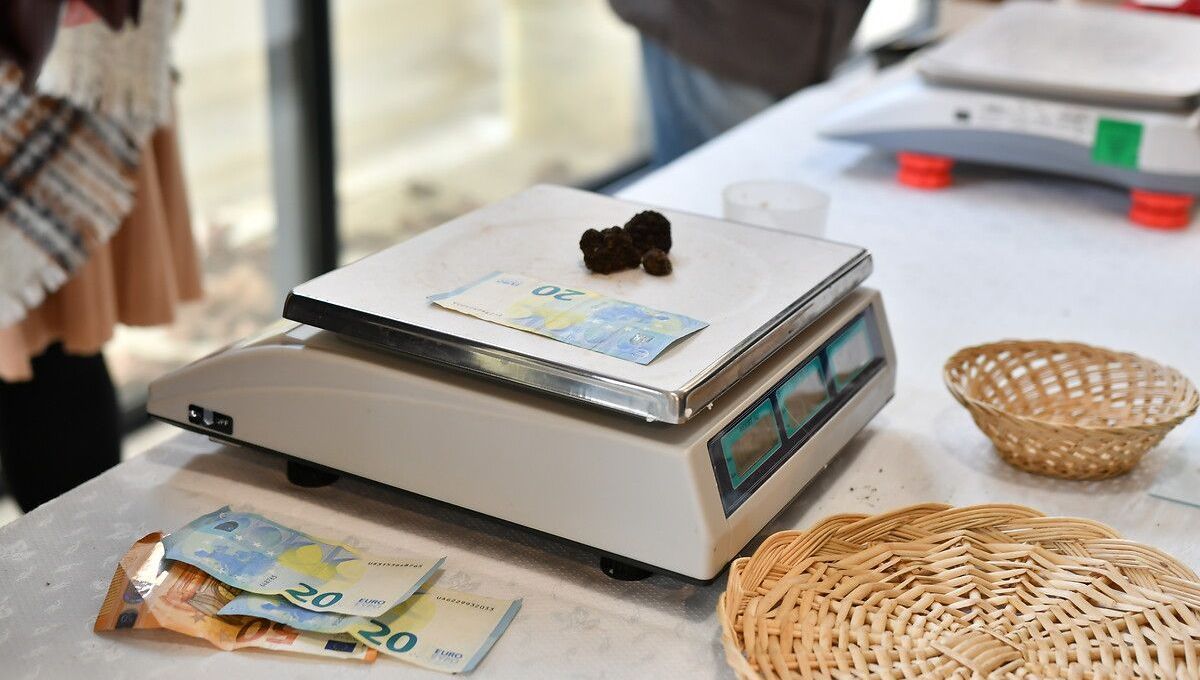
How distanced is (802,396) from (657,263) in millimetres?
147

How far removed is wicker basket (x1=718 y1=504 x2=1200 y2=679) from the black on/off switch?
407 mm

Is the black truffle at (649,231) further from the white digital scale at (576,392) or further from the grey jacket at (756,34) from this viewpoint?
the grey jacket at (756,34)

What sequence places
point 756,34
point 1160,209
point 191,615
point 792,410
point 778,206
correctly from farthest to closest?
1. point 756,34
2. point 1160,209
3. point 778,206
4. point 792,410
5. point 191,615

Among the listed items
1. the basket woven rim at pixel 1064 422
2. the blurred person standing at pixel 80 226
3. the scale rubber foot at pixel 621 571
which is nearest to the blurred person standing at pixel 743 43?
the blurred person standing at pixel 80 226

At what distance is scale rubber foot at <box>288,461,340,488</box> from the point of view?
3.01ft

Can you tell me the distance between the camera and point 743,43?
2.14 metres

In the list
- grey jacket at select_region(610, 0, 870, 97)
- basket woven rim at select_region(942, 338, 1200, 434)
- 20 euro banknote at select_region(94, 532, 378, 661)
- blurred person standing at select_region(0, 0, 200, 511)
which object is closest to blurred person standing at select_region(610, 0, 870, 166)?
grey jacket at select_region(610, 0, 870, 97)

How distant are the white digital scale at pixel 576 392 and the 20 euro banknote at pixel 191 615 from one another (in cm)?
13

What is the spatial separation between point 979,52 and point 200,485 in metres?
1.20

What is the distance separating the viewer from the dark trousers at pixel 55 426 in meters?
1.58

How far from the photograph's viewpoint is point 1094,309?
1288 millimetres

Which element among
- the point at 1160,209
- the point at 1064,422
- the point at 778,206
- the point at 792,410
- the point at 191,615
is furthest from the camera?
the point at 1160,209

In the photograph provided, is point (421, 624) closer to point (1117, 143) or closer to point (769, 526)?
point (769, 526)

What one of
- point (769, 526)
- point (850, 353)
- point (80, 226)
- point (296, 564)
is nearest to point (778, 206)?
point (850, 353)
